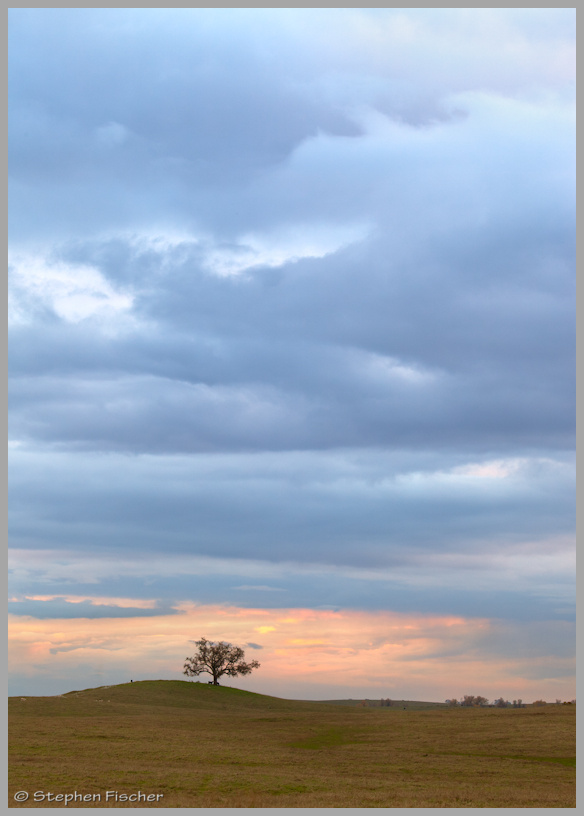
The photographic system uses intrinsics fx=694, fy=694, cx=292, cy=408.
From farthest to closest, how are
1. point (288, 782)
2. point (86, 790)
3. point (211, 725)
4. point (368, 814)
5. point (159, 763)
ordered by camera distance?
point (211, 725)
point (159, 763)
point (288, 782)
point (86, 790)
point (368, 814)

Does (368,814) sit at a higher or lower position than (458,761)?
higher

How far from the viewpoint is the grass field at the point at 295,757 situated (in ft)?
120

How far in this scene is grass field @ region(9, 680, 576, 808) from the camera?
36500 mm

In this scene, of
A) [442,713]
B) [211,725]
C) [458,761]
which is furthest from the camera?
[442,713]

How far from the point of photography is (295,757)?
51094 millimetres

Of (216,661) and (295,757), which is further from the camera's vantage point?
(216,661)

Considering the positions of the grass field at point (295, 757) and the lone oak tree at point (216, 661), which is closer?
the grass field at point (295, 757)

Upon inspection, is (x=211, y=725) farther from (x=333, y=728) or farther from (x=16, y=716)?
(x=16, y=716)

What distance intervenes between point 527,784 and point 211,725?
39706 millimetres

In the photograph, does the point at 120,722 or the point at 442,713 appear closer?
the point at 120,722

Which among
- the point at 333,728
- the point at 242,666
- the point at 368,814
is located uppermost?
the point at 368,814

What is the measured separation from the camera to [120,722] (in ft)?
223

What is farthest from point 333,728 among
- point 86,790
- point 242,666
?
point 242,666

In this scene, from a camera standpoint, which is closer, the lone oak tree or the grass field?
the grass field
